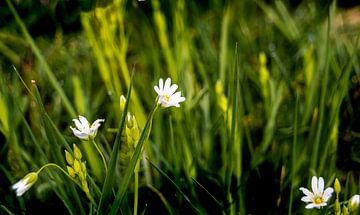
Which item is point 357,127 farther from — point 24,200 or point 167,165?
point 24,200

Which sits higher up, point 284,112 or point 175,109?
point 284,112

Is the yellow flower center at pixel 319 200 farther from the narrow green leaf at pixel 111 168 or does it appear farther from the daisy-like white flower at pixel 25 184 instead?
the daisy-like white flower at pixel 25 184

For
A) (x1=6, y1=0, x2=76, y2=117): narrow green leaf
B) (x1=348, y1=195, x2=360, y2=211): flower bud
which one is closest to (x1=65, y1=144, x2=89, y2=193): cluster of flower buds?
(x1=6, y1=0, x2=76, y2=117): narrow green leaf

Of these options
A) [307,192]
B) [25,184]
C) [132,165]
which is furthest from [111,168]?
[307,192]

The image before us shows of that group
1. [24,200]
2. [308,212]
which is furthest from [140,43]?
[308,212]

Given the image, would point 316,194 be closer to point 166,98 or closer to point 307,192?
point 307,192

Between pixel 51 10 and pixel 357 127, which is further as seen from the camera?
pixel 51 10

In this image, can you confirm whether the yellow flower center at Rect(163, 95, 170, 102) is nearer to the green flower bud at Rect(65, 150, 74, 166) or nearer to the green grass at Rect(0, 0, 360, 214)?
the green grass at Rect(0, 0, 360, 214)

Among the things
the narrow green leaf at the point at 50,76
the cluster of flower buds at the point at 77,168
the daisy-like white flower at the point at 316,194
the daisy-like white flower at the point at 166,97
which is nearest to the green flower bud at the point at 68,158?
the cluster of flower buds at the point at 77,168

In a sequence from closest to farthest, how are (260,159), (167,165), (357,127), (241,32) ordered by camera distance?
(167,165) < (260,159) < (357,127) < (241,32)
